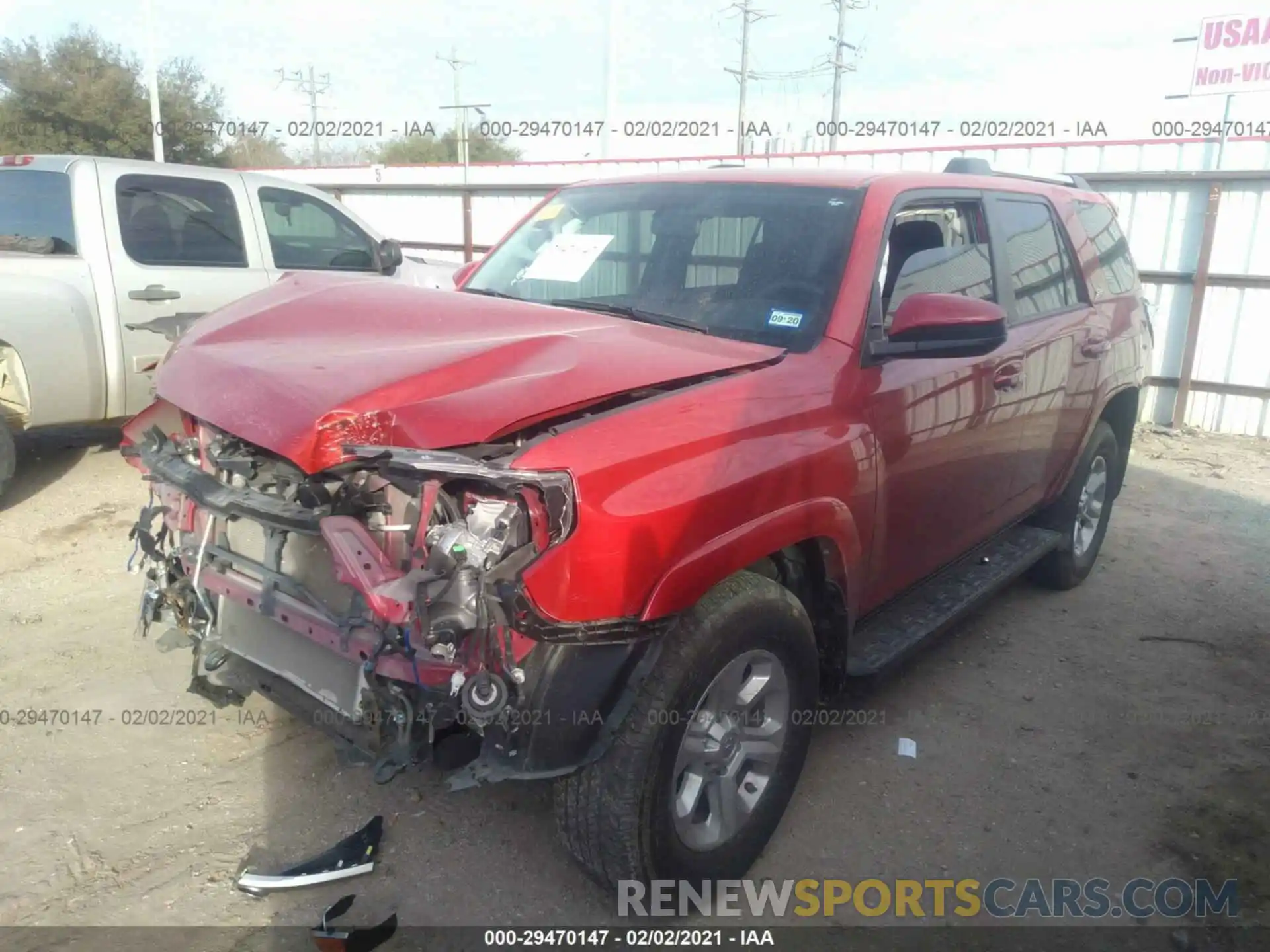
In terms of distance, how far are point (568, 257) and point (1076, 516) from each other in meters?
3.01

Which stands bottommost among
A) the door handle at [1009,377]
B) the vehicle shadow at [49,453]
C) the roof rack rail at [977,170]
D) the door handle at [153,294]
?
the vehicle shadow at [49,453]

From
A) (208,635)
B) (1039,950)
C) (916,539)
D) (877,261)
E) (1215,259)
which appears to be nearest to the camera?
(1039,950)

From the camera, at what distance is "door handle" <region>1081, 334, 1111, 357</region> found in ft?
14.5

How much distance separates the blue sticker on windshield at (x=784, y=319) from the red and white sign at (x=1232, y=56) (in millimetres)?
10976

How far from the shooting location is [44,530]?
5352 mm

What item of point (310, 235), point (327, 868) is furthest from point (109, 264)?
point (327, 868)

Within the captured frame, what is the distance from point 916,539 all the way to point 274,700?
2.20 m

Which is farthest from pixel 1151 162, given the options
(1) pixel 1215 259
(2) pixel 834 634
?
(2) pixel 834 634

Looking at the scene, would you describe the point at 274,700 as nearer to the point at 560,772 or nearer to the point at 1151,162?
the point at 560,772

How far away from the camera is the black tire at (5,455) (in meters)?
5.39

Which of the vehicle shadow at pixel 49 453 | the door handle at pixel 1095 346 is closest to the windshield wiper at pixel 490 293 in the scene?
the door handle at pixel 1095 346

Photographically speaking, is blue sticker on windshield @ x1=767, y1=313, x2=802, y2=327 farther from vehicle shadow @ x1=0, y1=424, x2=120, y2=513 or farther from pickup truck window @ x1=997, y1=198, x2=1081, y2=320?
vehicle shadow @ x1=0, y1=424, x2=120, y2=513

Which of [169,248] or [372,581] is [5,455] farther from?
[372,581]

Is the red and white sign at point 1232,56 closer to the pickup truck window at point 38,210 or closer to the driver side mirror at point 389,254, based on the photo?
the driver side mirror at point 389,254
